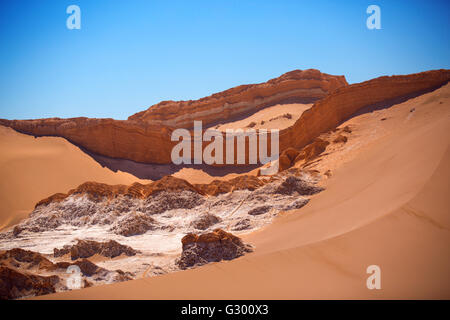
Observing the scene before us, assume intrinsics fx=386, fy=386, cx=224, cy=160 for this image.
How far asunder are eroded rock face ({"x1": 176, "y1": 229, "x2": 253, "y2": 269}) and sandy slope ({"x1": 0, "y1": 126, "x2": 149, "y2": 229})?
9.81m

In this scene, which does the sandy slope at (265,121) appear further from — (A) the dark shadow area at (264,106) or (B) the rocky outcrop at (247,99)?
(B) the rocky outcrop at (247,99)

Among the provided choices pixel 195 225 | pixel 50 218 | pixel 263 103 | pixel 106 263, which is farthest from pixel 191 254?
pixel 263 103

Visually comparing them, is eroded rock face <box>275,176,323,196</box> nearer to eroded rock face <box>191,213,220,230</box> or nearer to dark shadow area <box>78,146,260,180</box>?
eroded rock face <box>191,213,220,230</box>

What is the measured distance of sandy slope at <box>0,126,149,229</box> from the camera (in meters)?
16.3

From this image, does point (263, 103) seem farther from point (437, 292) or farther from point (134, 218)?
point (437, 292)

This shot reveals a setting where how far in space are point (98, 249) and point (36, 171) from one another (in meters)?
11.3

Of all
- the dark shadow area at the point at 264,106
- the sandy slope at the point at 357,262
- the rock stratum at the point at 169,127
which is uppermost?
the dark shadow area at the point at 264,106

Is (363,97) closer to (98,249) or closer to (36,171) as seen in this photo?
(98,249)

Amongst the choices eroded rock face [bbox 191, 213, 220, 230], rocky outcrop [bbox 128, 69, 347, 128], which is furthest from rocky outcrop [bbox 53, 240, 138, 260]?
rocky outcrop [bbox 128, 69, 347, 128]

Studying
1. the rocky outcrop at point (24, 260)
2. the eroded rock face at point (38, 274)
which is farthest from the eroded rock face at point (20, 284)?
the rocky outcrop at point (24, 260)

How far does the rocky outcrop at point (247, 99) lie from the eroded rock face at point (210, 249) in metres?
27.9

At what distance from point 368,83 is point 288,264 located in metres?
16.5

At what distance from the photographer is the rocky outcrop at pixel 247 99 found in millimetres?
34625
